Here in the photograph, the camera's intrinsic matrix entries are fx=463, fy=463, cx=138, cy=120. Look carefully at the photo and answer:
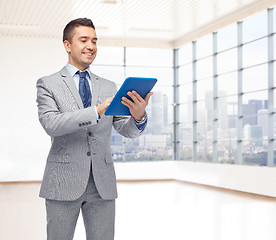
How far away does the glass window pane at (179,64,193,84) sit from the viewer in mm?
15430

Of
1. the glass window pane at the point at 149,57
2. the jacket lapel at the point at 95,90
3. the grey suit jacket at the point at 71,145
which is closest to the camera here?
the grey suit jacket at the point at 71,145

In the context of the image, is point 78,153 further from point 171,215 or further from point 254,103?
point 254,103

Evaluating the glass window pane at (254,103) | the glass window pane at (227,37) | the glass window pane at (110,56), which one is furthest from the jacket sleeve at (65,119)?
the glass window pane at (110,56)

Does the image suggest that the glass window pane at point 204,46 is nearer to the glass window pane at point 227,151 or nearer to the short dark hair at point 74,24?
the glass window pane at point 227,151

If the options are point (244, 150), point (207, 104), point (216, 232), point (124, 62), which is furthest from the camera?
point (124, 62)

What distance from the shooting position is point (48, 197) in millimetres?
2109

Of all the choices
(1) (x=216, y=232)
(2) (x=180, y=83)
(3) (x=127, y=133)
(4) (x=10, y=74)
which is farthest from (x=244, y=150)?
(3) (x=127, y=133)

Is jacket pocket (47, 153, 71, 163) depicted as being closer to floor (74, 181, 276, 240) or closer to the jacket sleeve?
the jacket sleeve

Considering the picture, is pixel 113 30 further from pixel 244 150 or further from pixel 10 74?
pixel 244 150

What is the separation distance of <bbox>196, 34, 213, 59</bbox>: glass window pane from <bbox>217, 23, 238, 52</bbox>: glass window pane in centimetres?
53

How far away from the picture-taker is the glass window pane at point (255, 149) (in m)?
11.7

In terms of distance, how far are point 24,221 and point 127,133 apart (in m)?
5.91

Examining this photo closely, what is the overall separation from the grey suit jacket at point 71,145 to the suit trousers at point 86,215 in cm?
4

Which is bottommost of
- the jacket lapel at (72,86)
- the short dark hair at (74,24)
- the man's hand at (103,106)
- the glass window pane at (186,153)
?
the glass window pane at (186,153)
